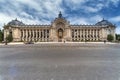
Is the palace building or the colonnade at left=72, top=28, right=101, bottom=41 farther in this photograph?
the colonnade at left=72, top=28, right=101, bottom=41

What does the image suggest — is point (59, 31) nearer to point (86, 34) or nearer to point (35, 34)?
point (35, 34)

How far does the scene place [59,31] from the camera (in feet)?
455

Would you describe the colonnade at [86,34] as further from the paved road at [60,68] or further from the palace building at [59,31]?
the paved road at [60,68]

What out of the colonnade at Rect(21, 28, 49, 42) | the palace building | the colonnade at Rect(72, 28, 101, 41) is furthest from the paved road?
the colonnade at Rect(72, 28, 101, 41)

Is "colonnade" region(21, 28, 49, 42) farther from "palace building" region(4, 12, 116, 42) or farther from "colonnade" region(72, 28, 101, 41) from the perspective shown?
"colonnade" region(72, 28, 101, 41)

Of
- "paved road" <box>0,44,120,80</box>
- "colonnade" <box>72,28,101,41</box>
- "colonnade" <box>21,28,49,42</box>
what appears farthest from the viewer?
"colonnade" <box>72,28,101,41</box>

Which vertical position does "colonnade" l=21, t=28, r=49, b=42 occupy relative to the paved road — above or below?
above

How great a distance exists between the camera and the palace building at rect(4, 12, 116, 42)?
135 meters

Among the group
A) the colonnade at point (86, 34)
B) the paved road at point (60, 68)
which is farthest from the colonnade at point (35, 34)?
the paved road at point (60, 68)

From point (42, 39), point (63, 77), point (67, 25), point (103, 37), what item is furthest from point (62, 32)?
point (63, 77)

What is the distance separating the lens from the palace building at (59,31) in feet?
442

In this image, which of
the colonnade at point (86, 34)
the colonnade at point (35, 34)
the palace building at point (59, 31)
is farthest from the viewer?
the colonnade at point (86, 34)

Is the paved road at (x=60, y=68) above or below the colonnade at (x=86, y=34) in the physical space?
below

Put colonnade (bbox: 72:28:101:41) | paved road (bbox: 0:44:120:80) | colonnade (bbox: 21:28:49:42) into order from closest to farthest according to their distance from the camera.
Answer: paved road (bbox: 0:44:120:80), colonnade (bbox: 21:28:49:42), colonnade (bbox: 72:28:101:41)
